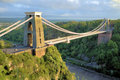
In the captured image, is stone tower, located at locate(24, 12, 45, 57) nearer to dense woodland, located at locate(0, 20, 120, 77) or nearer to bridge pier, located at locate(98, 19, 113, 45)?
dense woodland, located at locate(0, 20, 120, 77)

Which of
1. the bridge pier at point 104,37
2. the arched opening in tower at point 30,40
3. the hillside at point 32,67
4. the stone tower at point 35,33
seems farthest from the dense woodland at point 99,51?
the arched opening in tower at point 30,40

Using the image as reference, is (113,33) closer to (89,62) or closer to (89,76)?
(89,62)

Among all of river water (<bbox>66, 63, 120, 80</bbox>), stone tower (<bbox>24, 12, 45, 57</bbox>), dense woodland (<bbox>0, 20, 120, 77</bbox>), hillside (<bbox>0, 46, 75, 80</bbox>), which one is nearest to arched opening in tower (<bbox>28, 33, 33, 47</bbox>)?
stone tower (<bbox>24, 12, 45, 57</bbox>)

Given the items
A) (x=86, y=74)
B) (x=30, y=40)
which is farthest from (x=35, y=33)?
(x=86, y=74)


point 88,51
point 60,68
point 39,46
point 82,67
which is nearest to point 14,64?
point 39,46

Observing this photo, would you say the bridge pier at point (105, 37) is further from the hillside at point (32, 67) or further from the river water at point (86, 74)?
the hillside at point (32, 67)

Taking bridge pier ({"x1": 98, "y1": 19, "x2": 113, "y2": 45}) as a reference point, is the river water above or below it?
below

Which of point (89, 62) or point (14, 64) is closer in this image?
point (14, 64)

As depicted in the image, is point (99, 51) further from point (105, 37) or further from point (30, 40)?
point (30, 40)
